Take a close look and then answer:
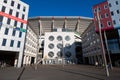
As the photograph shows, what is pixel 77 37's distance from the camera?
7644cm

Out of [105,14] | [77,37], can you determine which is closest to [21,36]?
[105,14]

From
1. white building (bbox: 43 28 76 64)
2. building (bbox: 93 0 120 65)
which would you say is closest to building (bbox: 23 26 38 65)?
white building (bbox: 43 28 76 64)

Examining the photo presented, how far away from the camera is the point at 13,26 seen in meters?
31.8

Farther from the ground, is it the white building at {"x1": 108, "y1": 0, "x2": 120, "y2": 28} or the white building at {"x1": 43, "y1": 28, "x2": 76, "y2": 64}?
the white building at {"x1": 108, "y1": 0, "x2": 120, "y2": 28}

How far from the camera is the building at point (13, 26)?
29562mm

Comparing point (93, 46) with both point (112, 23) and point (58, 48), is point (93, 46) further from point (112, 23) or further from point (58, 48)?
point (58, 48)

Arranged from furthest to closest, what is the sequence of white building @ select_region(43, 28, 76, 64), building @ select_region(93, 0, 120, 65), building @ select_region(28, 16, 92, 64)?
building @ select_region(28, 16, 92, 64)
white building @ select_region(43, 28, 76, 64)
building @ select_region(93, 0, 120, 65)

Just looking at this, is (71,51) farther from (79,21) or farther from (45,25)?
(45,25)

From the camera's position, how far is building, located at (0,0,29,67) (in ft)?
97.0

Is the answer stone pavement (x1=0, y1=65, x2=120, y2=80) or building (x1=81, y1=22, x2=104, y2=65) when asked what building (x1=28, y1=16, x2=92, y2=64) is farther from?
stone pavement (x1=0, y1=65, x2=120, y2=80)

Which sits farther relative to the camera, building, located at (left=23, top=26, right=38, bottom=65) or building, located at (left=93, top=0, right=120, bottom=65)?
building, located at (left=23, top=26, right=38, bottom=65)

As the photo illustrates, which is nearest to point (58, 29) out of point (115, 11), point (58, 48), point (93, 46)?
point (58, 48)

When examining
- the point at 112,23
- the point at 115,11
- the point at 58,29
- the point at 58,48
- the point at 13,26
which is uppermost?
the point at 58,29

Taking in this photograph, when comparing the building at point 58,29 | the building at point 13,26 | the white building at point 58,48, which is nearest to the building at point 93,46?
the white building at point 58,48
